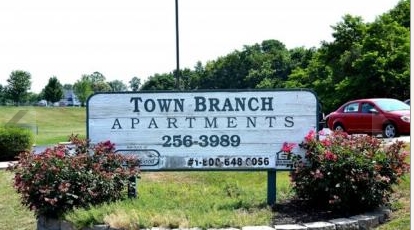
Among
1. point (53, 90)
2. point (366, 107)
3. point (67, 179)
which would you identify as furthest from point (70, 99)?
point (67, 179)

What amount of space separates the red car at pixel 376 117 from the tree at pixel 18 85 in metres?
66.5

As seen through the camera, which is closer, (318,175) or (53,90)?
(318,175)

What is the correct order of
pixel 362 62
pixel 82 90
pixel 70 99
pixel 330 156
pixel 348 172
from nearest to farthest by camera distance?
1. pixel 348 172
2. pixel 330 156
3. pixel 362 62
4. pixel 82 90
5. pixel 70 99

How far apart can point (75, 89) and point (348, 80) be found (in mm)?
79042

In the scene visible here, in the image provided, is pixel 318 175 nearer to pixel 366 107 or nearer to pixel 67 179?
pixel 67 179

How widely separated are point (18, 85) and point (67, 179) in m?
76.9

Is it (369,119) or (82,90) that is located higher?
(82,90)

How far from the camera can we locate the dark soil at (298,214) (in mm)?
5980

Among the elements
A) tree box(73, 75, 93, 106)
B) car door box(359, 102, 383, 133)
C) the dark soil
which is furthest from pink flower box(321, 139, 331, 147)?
tree box(73, 75, 93, 106)

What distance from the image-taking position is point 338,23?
40.1m

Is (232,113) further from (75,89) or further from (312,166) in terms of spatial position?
(75,89)

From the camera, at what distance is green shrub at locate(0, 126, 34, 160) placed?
1582cm

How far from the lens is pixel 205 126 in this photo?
7199 mm

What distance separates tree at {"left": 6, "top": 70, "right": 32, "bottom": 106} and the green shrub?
64595 mm
